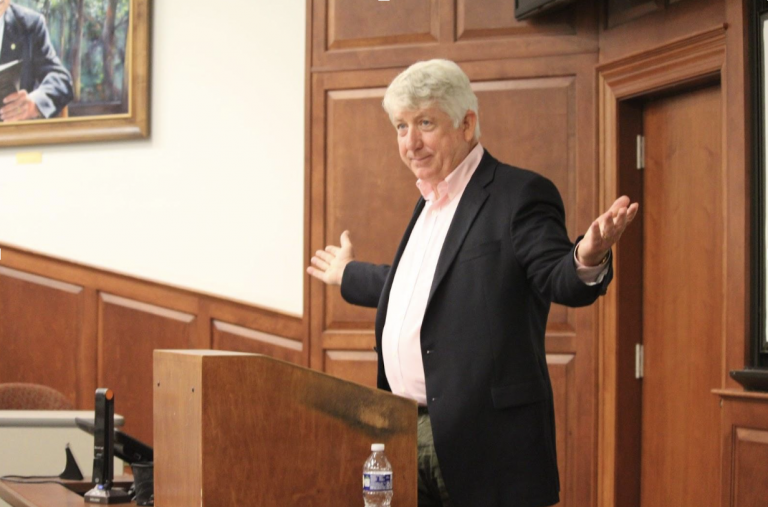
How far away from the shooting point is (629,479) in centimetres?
434

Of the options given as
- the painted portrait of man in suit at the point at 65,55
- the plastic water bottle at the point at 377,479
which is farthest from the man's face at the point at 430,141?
the painted portrait of man in suit at the point at 65,55

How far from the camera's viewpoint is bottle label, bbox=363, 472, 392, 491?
1973 millimetres

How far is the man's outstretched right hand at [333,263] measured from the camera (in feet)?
9.27

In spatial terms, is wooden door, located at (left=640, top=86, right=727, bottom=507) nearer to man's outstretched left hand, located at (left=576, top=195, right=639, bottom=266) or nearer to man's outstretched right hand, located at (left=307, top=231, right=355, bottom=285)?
man's outstretched right hand, located at (left=307, top=231, right=355, bottom=285)

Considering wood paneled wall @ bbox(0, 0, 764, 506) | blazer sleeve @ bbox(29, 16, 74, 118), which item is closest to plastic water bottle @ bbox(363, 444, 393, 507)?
wood paneled wall @ bbox(0, 0, 764, 506)

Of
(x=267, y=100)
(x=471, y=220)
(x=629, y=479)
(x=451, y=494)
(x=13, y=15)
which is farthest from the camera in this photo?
(x=13, y=15)

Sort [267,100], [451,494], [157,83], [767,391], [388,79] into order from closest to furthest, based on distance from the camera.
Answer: [451,494], [767,391], [388,79], [267,100], [157,83]

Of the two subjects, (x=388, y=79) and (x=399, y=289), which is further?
(x=388, y=79)

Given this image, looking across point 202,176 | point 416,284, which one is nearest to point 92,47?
point 202,176

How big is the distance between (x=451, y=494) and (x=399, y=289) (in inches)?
20.3

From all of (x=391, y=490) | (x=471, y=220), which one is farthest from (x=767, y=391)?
(x=391, y=490)

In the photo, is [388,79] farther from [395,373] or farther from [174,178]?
[395,373]

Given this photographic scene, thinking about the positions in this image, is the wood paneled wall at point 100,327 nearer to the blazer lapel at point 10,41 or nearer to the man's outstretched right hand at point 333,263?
the blazer lapel at point 10,41

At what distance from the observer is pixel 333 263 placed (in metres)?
2.86
